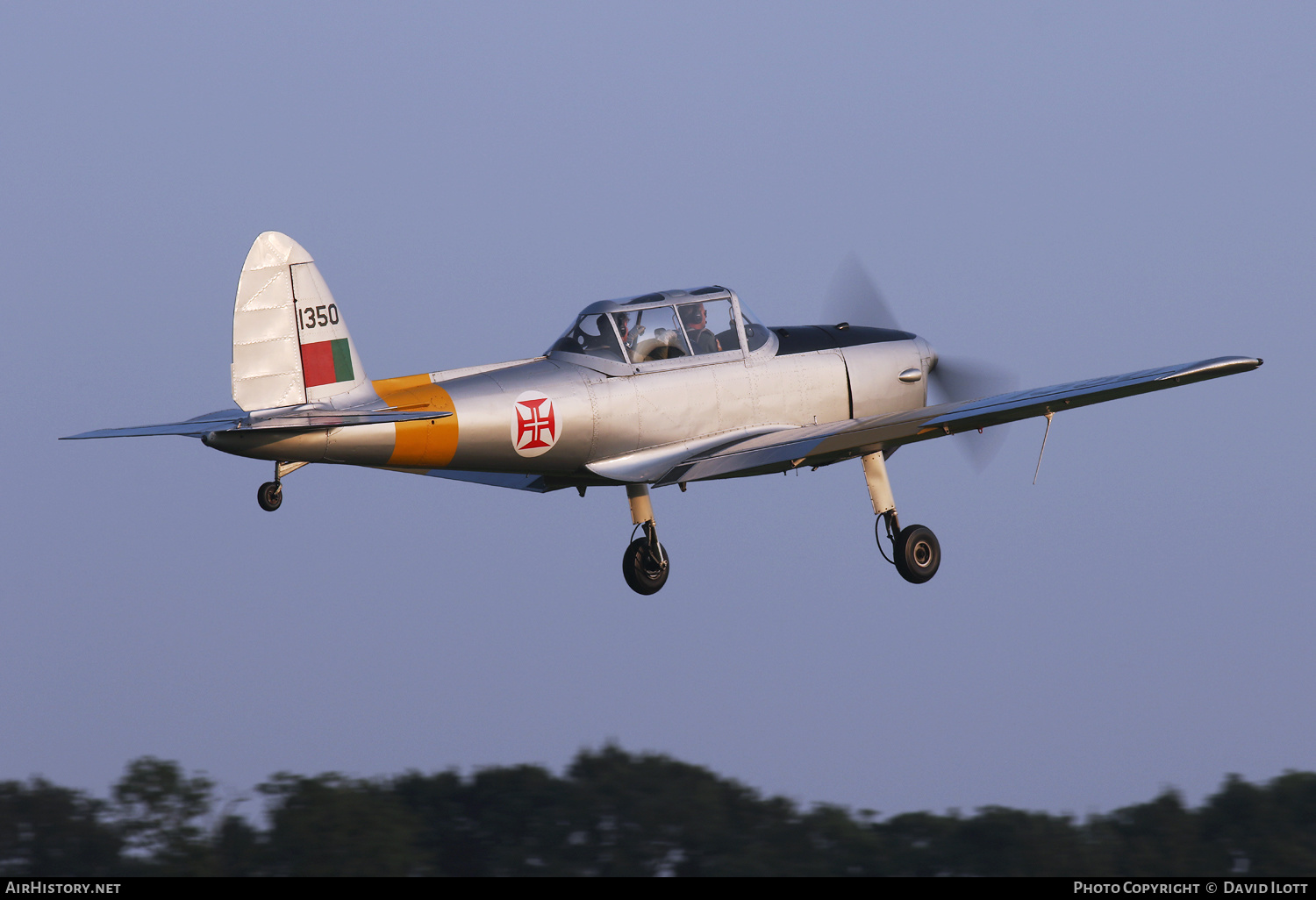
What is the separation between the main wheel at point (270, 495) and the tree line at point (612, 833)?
68.0 feet

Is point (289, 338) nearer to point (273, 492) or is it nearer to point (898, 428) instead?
point (273, 492)

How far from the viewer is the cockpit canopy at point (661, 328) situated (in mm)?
15352

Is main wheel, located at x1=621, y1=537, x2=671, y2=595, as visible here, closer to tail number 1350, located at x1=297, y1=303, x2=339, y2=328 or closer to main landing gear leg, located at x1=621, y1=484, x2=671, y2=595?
main landing gear leg, located at x1=621, y1=484, x2=671, y2=595

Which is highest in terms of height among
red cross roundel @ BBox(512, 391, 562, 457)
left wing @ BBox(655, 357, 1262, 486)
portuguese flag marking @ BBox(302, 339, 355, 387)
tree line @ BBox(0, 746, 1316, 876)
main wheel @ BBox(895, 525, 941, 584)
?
portuguese flag marking @ BBox(302, 339, 355, 387)

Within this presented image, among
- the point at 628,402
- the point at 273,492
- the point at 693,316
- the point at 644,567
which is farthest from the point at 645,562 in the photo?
the point at 273,492

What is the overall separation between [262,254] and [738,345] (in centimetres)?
488

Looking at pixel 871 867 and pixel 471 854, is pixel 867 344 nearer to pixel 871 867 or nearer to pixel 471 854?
pixel 871 867

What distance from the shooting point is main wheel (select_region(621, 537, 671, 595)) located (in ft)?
55.0

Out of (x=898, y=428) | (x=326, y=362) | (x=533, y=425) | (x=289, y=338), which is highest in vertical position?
(x=289, y=338)

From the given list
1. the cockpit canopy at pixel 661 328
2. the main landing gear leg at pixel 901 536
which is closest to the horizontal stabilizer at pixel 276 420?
the cockpit canopy at pixel 661 328

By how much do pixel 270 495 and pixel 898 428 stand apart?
609 cm

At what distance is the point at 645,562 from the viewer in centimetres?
1675

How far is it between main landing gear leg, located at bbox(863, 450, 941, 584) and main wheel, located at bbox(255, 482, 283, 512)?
6313mm

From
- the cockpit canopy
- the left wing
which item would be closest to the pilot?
the cockpit canopy
